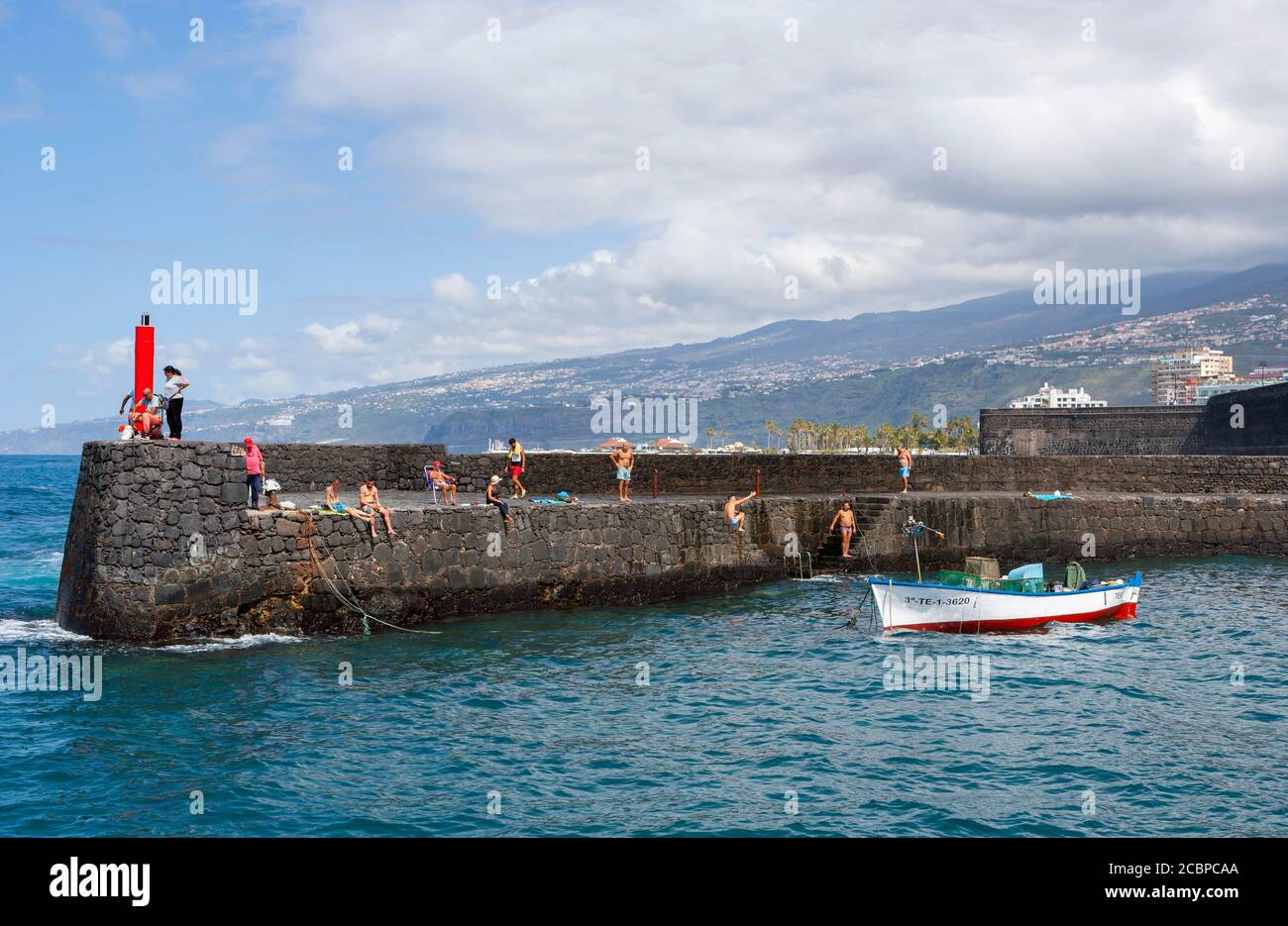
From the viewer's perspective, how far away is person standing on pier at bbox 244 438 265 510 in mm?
17781

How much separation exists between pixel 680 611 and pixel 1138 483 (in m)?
20.5

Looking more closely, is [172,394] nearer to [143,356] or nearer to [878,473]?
[143,356]

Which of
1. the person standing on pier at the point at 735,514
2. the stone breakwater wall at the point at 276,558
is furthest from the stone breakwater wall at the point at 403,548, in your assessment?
the person standing on pier at the point at 735,514

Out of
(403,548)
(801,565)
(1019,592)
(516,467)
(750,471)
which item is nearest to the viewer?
(403,548)

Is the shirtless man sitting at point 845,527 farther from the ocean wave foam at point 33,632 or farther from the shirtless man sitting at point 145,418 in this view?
the ocean wave foam at point 33,632

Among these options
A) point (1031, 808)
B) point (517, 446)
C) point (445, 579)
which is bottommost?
point (1031, 808)

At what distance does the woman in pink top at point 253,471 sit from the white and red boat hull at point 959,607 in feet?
36.5

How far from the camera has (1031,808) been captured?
34.2 feet

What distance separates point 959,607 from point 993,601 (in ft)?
2.17

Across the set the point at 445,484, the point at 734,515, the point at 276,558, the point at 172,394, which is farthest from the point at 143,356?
the point at 734,515

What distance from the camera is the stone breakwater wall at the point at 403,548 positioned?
1648 cm

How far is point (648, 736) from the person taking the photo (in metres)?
12.9
